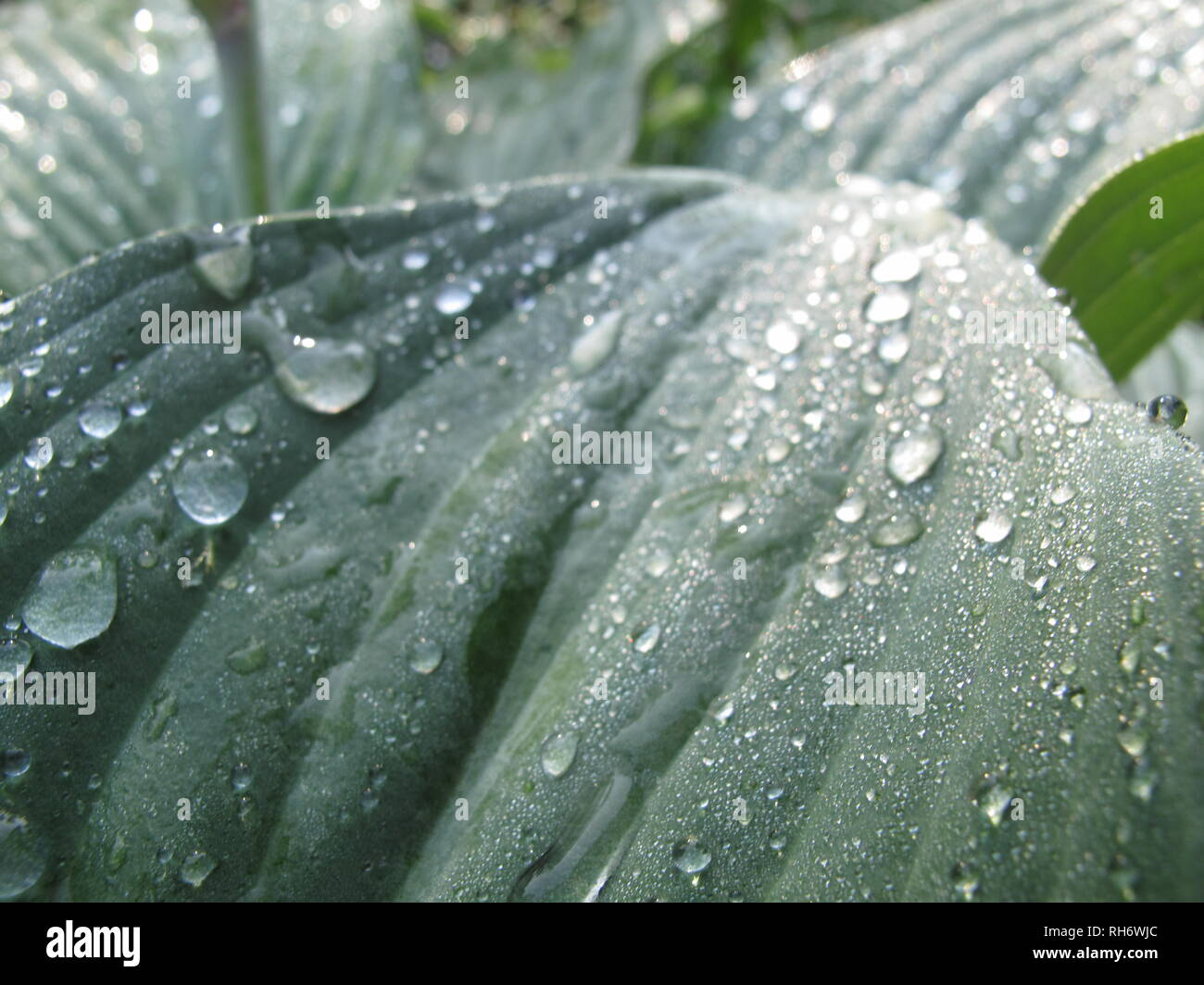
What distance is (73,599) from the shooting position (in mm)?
480

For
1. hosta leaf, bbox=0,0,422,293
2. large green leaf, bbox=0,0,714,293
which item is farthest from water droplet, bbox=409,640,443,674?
hosta leaf, bbox=0,0,422,293

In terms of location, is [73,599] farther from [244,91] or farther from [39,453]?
[244,91]

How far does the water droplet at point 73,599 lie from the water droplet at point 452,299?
279 mm

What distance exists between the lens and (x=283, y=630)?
498mm

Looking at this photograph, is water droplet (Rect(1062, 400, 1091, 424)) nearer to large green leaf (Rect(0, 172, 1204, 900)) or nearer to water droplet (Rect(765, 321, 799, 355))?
large green leaf (Rect(0, 172, 1204, 900))

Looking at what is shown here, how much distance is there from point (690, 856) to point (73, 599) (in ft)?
1.25

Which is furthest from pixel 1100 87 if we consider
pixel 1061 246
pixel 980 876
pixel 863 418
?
pixel 980 876

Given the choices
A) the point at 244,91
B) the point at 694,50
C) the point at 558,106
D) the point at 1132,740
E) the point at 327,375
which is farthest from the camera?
the point at 694,50

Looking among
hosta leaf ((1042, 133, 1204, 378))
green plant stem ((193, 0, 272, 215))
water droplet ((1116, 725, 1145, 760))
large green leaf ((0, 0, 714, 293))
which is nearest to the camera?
water droplet ((1116, 725, 1145, 760))

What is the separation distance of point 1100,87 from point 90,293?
111cm

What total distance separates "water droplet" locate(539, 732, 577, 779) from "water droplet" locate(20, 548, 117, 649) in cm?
27

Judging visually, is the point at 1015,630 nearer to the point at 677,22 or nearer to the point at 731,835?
the point at 731,835

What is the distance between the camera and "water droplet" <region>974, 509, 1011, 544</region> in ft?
1.52

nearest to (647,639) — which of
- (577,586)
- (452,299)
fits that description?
(577,586)
